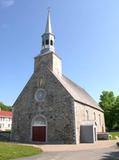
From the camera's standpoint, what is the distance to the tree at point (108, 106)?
70.2 m

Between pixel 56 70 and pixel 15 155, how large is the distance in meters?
20.4

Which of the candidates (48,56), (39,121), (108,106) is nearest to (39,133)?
(39,121)

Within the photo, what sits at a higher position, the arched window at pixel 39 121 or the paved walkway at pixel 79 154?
the arched window at pixel 39 121

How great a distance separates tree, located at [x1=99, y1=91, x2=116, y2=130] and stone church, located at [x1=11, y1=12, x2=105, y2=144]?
35.0 meters

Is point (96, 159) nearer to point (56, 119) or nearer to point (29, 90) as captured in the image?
point (56, 119)

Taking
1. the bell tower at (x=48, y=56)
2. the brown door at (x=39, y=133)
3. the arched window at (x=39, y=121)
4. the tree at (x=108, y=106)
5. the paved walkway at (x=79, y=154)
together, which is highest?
the bell tower at (x=48, y=56)

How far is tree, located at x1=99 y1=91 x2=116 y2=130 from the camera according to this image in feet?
230

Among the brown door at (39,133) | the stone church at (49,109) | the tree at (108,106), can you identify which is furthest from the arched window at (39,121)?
the tree at (108,106)

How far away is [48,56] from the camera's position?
113ft

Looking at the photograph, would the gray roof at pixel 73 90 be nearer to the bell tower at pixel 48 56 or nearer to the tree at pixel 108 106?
the bell tower at pixel 48 56

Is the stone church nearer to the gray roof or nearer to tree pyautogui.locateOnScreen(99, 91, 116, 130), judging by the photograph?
the gray roof

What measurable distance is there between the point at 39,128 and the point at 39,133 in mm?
726

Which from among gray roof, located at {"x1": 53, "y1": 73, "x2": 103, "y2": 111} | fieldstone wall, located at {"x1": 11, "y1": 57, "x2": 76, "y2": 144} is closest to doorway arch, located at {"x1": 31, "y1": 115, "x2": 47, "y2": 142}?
fieldstone wall, located at {"x1": 11, "y1": 57, "x2": 76, "y2": 144}

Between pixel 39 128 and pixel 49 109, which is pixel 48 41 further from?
pixel 39 128
